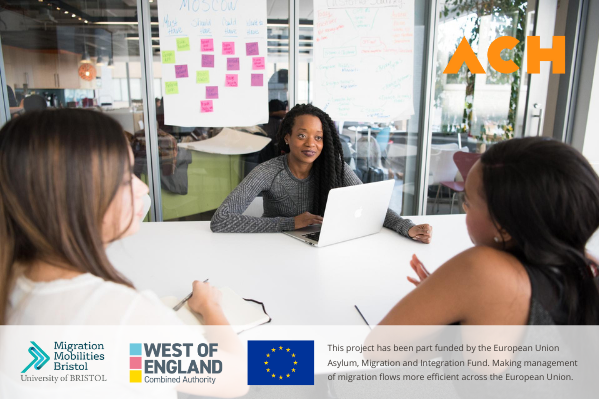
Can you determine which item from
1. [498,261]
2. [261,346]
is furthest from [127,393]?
[498,261]

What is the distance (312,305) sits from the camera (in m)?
1.32

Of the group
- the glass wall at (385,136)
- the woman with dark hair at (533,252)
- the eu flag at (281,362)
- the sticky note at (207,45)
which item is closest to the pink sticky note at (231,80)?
the sticky note at (207,45)

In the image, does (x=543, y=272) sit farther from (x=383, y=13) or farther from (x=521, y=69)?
(x=521, y=69)

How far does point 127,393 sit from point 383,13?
10.5 ft

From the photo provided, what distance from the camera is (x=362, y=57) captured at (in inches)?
132

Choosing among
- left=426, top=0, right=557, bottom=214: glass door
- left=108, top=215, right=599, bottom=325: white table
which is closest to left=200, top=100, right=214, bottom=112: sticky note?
left=108, top=215, right=599, bottom=325: white table

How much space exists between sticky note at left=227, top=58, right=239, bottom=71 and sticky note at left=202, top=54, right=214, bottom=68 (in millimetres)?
120

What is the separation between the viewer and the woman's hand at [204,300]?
1151mm

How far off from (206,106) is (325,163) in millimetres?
1369

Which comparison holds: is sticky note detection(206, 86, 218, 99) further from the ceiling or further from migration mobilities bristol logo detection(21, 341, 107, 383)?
migration mobilities bristol logo detection(21, 341, 107, 383)

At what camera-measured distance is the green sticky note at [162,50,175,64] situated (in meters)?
3.19

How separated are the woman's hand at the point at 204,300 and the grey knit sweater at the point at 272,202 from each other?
2.52 feet

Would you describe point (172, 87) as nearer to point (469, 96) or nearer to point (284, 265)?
point (284, 265)

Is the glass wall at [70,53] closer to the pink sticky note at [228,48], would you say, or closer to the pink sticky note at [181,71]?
the pink sticky note at [181,71]
